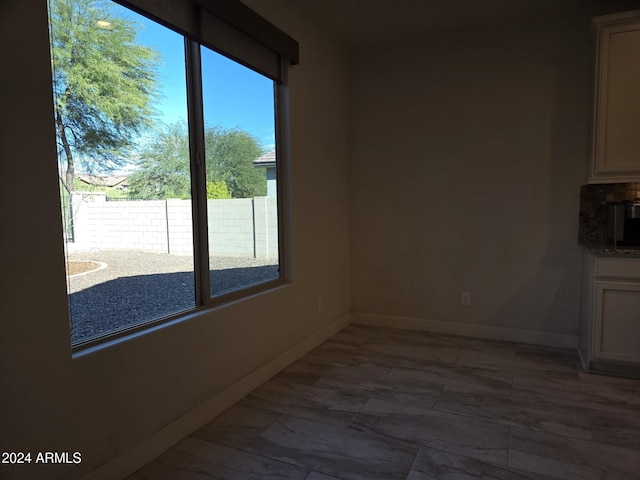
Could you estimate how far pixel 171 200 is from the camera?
6.89ft

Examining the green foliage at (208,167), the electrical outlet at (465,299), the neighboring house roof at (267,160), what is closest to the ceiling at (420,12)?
the neighboring house roof at (267,160)

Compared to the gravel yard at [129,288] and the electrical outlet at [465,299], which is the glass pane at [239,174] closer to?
the gravel yard at [129,288]

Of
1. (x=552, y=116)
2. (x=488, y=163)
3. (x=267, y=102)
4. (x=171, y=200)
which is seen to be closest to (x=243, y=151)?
Answer: (x=267, y=102)

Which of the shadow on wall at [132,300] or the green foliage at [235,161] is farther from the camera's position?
the green foliage at [235,161]

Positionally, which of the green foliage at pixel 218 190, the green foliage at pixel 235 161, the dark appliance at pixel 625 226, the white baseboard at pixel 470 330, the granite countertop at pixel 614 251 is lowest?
the white baseboard at pixel 470 330

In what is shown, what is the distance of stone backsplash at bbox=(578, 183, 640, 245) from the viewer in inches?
117

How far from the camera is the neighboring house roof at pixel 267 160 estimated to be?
2.75m

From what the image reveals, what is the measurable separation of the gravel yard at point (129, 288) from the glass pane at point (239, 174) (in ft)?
0.32

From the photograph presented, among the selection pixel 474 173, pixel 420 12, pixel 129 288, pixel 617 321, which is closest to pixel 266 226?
pixel 129 288

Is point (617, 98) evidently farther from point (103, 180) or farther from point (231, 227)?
point (103, 180)

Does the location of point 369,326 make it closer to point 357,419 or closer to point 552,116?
point 357,419

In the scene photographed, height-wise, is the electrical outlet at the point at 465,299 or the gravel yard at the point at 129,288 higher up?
the gravel yard at the point at 129,288

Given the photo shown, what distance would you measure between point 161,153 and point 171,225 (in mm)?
366

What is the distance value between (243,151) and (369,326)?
2091 mm
